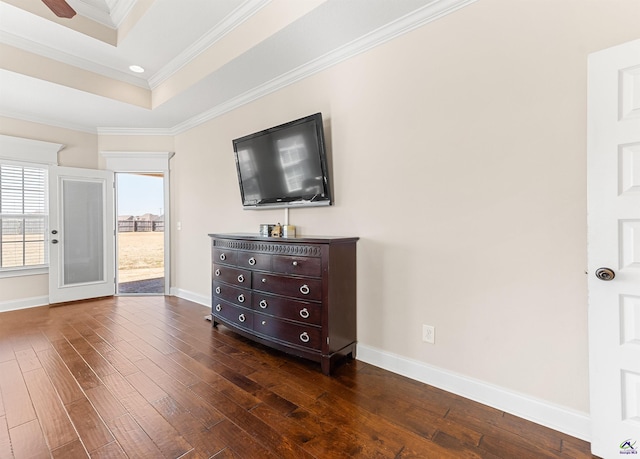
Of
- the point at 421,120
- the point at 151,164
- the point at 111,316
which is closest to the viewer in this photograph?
the point at 421,120

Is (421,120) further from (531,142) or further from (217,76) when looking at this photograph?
(217,76)

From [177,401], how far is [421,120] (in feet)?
8.28

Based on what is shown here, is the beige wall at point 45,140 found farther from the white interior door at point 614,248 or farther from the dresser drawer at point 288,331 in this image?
the white interior door at point 614,248

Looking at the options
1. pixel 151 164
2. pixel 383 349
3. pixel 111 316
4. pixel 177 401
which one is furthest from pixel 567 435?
pixel 151 164

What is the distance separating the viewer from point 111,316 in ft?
11.8

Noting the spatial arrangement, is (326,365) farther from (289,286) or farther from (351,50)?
(351,50)

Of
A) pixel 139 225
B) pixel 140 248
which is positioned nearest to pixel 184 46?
pixel 139 225

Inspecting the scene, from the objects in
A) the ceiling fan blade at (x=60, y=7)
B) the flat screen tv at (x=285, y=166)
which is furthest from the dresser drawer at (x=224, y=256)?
the ceiling fan blade at (x=60, y=7)

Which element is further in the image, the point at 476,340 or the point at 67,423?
the point at 476,340

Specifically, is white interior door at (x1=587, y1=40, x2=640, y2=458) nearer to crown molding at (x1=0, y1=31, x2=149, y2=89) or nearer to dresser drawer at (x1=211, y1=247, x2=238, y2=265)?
dresser drawer at (x1=211, y1=247, x2=238, y2=265)

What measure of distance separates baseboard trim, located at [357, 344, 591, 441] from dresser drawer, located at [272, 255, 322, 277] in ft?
2.70

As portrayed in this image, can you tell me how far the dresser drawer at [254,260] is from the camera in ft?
8.28

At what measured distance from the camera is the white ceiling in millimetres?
2139

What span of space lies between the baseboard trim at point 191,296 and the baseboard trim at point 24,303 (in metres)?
1.69
